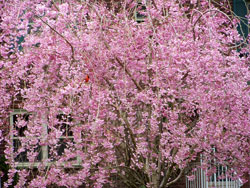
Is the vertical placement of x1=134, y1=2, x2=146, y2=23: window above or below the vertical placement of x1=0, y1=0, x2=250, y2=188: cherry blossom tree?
above

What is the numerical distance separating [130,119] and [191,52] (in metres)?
1.36

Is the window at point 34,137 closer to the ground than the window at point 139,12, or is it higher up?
closer to the ground

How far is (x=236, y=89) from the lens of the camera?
579cm

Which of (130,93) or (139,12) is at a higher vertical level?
(139,12)

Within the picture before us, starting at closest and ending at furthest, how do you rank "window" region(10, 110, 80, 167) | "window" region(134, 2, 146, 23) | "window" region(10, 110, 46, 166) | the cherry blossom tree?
the cherry blossom tree < "window" region(10, 110, 80, 167) < "window" region(10, 110, 46, 166) < "window" region(134, 2, 146, 23)

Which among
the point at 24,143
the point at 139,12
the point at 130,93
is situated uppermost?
the point at 139,12

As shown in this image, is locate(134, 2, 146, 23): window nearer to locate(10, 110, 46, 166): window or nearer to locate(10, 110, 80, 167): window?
locate(10, 110, 80, 167): window

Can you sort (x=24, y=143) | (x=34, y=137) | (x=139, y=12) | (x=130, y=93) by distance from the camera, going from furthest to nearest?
(x=139, y=12), (x=130, y=93), (x=34, y=137), (x=24, y=143)

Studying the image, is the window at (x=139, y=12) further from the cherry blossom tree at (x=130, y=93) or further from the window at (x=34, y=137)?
the window at (x=34, y=137)

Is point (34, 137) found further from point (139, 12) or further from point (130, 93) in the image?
point (139, 12)

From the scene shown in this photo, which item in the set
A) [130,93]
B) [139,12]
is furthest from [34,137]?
[139,12]

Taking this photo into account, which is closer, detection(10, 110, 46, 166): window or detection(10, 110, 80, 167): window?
detection(10, 110, 80, 167): window

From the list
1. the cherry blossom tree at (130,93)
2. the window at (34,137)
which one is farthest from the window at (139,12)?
the window at (34,137)

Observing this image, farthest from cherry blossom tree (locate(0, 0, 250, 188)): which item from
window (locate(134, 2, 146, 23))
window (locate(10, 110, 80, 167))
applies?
window (locate(134, 2, 146, 23))
